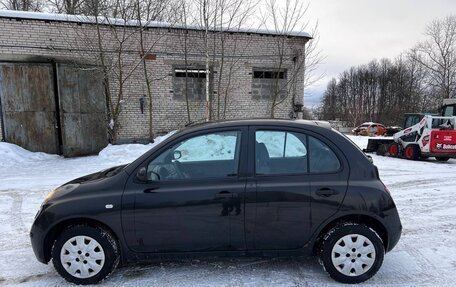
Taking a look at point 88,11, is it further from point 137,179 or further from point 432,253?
point 432,253

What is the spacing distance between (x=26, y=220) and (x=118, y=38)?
8436 millimetres

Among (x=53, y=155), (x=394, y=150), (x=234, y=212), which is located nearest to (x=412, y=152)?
(x=394, y=150)

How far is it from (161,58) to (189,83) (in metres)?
1.45

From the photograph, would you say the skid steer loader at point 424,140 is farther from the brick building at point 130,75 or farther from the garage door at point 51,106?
the garage door at point 51,106

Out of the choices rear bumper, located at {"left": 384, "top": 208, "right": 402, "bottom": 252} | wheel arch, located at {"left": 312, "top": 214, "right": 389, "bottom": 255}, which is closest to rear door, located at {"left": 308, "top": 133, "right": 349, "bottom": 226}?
wheel arch, located at {"left": 312, "top": 214, "right": 389, "bottom": 255}

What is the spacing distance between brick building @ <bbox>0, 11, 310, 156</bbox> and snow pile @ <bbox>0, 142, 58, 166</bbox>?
1.07ft

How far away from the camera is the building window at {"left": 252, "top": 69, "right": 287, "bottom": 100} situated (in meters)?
13.5

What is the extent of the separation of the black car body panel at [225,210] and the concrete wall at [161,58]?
9.27m

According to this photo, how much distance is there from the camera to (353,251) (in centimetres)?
314

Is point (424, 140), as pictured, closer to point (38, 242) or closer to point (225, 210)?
point (225, 210)

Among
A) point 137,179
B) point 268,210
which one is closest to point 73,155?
point 137,179

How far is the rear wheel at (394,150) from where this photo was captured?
13125 mm

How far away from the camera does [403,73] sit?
61969 mm

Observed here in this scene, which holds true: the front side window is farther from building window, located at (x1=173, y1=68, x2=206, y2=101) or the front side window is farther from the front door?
building window, located at (x1=173, y1=68, x2=206, y2=101)
